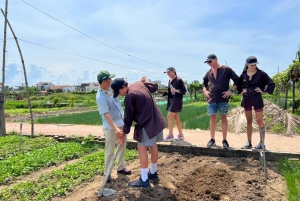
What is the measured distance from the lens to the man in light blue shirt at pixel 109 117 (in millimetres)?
3461

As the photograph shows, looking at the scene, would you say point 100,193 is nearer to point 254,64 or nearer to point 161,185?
point 161,185

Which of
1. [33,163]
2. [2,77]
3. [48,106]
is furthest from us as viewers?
[48,106]

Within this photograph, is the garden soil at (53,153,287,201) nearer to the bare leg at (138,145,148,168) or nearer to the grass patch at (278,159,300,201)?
the grass patch at (278,159,300,201)

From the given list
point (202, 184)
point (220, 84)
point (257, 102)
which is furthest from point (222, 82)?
point (202, 184)

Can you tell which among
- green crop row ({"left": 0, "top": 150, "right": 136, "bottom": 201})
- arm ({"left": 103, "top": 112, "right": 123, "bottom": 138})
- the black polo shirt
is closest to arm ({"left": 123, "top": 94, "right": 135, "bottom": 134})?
arm ({"left": 103, "top": 112, "right": 123, "bottom": 138})

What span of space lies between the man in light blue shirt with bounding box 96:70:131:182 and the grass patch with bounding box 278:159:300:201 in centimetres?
217

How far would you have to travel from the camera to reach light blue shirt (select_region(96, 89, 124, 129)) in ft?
11.4

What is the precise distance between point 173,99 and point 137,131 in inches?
91.7

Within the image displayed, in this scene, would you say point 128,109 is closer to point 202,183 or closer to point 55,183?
point 202,183

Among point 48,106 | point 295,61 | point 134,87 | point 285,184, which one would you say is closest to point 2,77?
point 134,87

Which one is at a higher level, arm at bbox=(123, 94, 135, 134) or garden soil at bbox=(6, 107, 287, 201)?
arm at bbox=(123, 94, 135, 134)

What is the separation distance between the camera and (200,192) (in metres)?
3.33

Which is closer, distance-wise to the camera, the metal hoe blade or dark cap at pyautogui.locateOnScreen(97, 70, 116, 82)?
the metal hoe blade

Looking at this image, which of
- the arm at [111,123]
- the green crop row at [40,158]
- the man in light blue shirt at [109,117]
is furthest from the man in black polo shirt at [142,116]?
the green crop row at [40,158]
